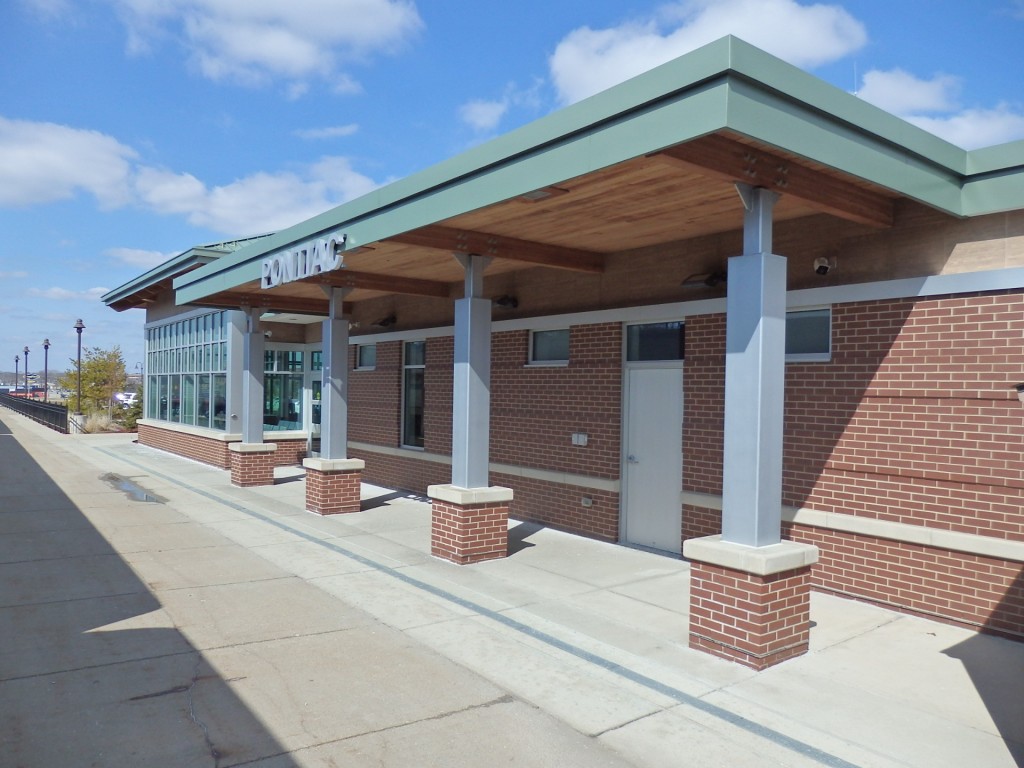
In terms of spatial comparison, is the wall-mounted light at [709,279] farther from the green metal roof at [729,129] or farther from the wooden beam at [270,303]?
the wooden beam at [270,303]

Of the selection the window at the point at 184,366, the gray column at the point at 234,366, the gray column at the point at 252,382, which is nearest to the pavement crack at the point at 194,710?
the gray column at the point at 252,382

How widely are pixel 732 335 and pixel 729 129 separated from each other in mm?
1665

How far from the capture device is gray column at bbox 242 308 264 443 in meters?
15.0

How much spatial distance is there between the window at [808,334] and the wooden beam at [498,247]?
282 centimetres

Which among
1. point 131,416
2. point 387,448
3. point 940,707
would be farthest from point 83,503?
point 131,416

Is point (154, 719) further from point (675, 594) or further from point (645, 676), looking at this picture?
point (675, 594)

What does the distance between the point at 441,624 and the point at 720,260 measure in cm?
498

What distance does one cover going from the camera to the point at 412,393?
14352 mm

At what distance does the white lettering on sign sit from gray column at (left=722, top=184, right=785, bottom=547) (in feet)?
16.9

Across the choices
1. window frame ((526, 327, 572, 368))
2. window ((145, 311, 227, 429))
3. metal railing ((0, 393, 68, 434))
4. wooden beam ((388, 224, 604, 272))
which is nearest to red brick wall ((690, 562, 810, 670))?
wooden beam ((388, 224, 604, 272))

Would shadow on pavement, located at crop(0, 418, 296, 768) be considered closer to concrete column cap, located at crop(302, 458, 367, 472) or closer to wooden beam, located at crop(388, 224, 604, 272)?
concrete column cap, located at crop(302, 458, 367, 472)

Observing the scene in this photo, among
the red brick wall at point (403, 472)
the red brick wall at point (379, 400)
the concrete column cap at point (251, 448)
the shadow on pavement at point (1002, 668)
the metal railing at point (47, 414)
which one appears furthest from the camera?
the metal railing at point (47, 414)

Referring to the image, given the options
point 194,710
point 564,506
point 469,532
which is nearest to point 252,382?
point 564,506

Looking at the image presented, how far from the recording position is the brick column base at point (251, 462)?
15.0 m
